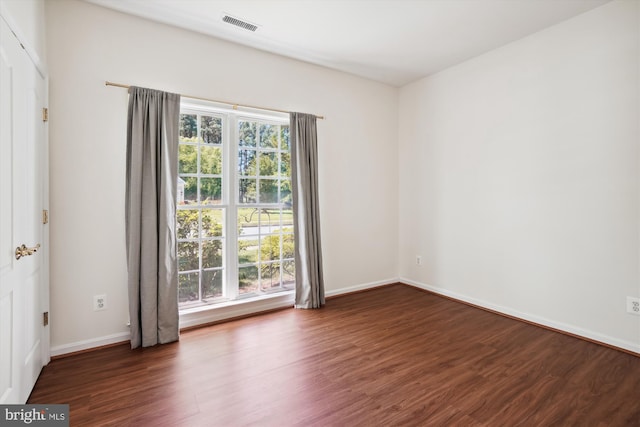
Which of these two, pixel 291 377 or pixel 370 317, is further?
pixel 370 317

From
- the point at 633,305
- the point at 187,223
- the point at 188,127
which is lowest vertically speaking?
the point at 633,305

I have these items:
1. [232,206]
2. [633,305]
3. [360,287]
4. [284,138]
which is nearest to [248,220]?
[232,206]

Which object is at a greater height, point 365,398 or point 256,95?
point 256,95

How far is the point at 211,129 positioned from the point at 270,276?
5.79 ft

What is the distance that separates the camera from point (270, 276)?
367cm

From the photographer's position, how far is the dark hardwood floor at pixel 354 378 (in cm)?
182

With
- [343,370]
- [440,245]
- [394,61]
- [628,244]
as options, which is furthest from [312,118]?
[628,244]

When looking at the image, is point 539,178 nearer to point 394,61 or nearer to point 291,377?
point 394,61

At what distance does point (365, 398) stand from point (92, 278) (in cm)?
239

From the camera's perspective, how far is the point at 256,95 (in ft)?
11.2

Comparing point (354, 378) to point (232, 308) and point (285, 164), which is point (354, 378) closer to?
point (232, 308)

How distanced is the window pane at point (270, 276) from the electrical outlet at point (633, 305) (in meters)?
3.28

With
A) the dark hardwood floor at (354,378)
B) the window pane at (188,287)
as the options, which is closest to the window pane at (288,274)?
the dark hardwood floor at (354,378)

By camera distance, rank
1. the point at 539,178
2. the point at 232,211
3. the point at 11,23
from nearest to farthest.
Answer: the point at 11,23, the point at 539,178, the point at 232,211
